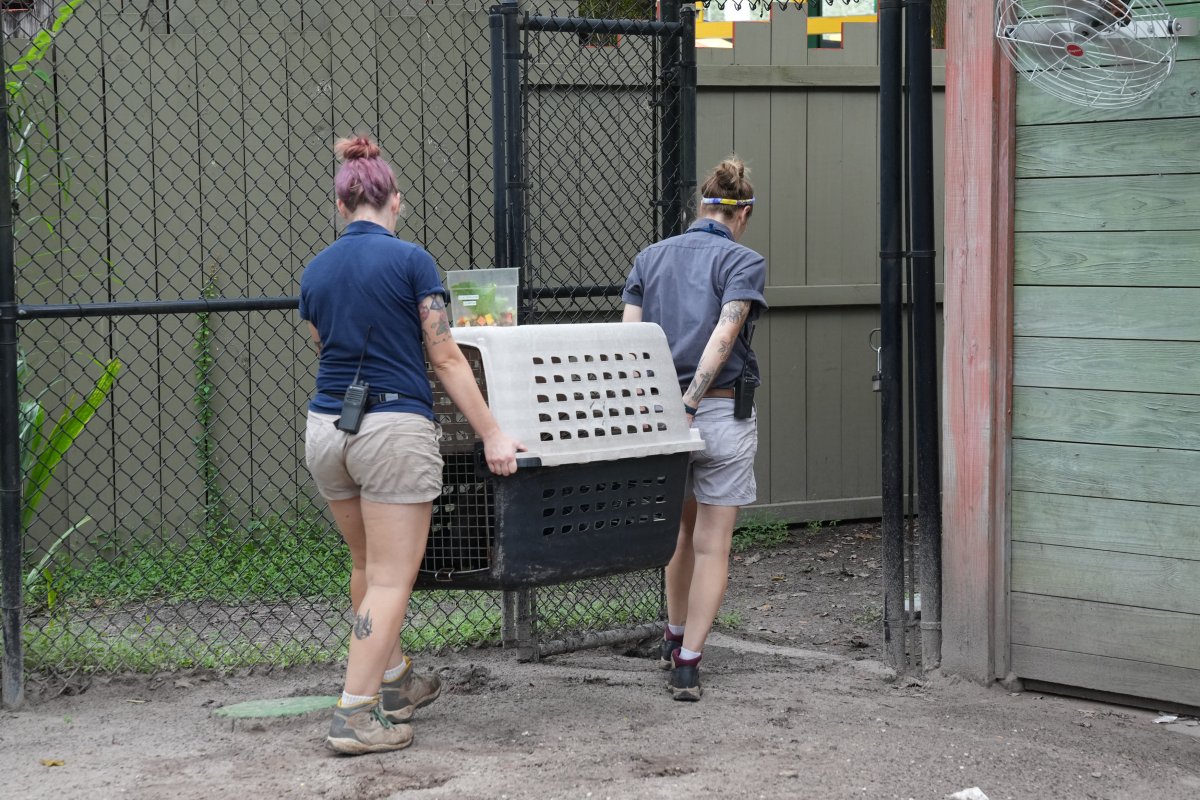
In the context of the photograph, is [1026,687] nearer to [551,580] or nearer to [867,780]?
[867,780]

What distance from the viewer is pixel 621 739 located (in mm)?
4133

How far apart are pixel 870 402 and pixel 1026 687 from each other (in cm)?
306

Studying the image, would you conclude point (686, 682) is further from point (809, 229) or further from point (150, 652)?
point (809, 229)

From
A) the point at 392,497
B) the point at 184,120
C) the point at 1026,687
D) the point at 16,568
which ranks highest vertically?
the point at 184,120

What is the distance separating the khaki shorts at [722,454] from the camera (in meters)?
4.57

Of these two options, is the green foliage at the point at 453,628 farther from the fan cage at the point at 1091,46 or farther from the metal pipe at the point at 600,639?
the fan cage at the point at 1091,46

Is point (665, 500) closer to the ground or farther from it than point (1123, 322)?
closer to the ground

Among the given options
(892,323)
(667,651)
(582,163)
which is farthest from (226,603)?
(892,323)

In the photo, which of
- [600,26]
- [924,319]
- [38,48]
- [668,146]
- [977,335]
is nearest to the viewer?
[977,335]

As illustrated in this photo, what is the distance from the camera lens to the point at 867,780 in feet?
12.3

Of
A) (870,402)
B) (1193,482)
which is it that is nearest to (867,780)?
(1193,482)

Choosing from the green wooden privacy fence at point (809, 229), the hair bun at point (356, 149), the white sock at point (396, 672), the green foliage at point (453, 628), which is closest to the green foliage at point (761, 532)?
the green wooden privacy fence at point (809, 229)

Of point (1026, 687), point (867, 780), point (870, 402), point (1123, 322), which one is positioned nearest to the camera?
point (867, 780)

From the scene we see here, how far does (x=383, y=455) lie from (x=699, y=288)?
1316 mm
